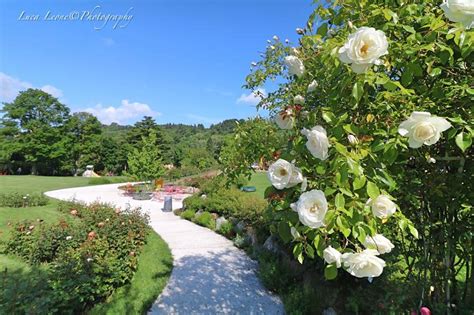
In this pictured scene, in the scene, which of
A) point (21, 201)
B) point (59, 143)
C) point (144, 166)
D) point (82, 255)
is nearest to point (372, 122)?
point (82, 255)

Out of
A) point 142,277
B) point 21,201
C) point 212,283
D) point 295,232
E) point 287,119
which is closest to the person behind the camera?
point 295,232

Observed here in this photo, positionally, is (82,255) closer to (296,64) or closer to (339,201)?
(296,64)

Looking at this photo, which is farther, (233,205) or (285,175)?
(233,205)

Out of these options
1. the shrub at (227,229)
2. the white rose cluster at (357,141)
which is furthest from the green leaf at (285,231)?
the shrub at (227,229)

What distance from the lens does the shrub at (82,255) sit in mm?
3826

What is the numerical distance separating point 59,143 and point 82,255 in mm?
33965

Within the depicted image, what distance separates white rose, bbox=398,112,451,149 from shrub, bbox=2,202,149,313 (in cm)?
397

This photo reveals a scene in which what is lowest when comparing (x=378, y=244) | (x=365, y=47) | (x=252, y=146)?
(x=378, y=244)

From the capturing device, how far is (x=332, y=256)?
43.4 inches

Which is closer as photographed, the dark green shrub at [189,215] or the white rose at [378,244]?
the white rose at [378,244]

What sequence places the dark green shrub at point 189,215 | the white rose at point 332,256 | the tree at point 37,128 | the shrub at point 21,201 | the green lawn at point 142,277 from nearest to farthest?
the white rose at point 332,256, the green lawn at point 142,277, the dark green shrub at point 189,215, the shrub at point 21,201, the tree at point 37,128

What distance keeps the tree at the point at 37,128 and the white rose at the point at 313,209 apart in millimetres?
37715

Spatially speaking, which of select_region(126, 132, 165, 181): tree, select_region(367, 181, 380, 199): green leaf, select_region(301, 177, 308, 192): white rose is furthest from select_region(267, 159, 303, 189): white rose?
select_region(126, 132, 165, 181): tree

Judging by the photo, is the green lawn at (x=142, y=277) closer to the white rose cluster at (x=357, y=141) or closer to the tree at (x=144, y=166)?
the white rose cluster at (x=357, y=141)
